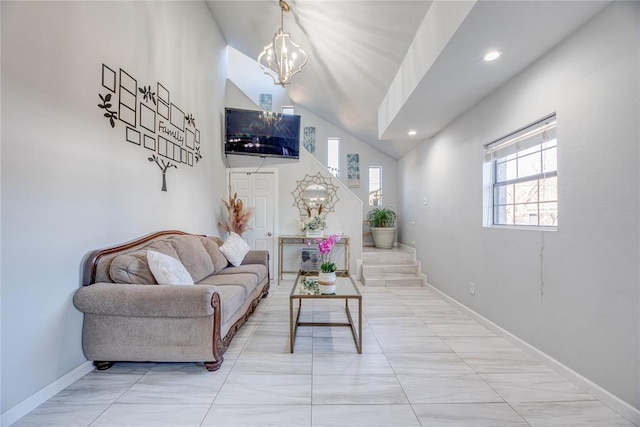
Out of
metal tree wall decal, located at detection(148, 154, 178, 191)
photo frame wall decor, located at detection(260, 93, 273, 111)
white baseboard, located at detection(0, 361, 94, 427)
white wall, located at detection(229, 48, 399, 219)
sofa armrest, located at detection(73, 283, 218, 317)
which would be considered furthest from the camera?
photo frame wall decor, located at detection(260, 93, 273, 111)

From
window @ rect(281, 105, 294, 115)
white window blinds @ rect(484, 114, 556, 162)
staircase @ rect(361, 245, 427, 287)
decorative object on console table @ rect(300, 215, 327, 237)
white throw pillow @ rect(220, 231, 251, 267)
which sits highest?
window @ rect(281, 105, 294, 115)

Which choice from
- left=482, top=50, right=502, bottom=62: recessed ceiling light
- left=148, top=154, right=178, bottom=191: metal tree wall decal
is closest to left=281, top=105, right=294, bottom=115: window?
left=148, top=154, right=178, bottom=191: metal tree wall decal

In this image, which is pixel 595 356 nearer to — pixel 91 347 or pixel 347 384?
pixel 347 384

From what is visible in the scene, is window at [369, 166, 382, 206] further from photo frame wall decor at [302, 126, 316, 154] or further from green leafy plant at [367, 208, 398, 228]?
photo frame wall decor at [302, 126, 316, 154]

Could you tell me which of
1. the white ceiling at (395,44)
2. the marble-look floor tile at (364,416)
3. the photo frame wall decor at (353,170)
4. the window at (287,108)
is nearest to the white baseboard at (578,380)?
the marble-look floor tile at (364,416)

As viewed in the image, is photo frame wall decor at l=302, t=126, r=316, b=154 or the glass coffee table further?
photo frame wall decor at l=302, t=126, r=316, b=154

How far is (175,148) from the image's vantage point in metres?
3.42

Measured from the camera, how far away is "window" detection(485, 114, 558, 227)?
2.33m

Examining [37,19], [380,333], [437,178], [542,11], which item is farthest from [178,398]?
[437,178]

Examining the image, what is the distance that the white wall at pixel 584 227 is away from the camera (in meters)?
1.66

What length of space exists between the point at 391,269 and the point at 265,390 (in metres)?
3.68

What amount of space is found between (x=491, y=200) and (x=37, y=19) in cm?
406

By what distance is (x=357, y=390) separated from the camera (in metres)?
1.91

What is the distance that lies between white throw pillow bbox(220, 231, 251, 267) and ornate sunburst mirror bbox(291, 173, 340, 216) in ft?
5.51
